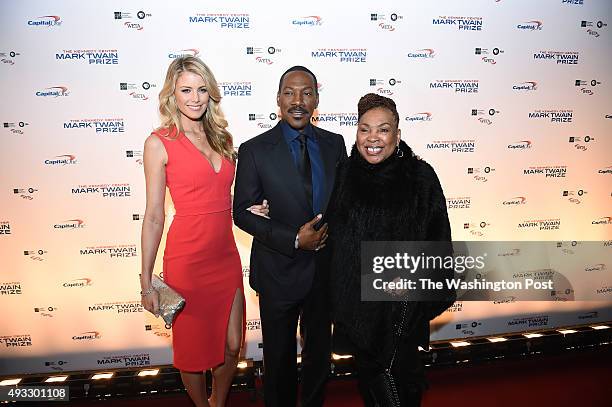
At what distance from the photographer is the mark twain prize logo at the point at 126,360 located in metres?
3.40

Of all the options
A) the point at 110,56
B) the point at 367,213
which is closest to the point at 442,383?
the point at 367,213

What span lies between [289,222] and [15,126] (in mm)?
2457

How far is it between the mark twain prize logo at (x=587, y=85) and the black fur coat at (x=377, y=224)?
2.77 meters

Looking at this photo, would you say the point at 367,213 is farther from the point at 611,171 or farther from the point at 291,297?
the point at 611,171

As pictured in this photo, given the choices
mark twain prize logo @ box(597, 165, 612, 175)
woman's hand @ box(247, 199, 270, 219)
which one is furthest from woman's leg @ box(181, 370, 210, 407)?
mark twain prize logo @ box(597, 165, 612, 175)

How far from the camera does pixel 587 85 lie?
3.71 m

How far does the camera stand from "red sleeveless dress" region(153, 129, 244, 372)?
209 cm

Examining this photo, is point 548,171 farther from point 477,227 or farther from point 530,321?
point 530,321

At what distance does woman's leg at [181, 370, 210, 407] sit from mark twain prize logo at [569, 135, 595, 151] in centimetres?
374

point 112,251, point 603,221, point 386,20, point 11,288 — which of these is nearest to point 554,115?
point 603,221

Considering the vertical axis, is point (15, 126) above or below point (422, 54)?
below

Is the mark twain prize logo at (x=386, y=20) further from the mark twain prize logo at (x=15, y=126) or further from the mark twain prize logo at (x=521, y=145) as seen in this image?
the mark twain prize logo at (x=15, y=126)

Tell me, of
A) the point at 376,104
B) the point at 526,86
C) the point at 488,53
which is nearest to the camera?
the point at 376,104

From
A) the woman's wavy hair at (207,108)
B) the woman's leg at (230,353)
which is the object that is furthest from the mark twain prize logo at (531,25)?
the woman's leg at (230,353)
